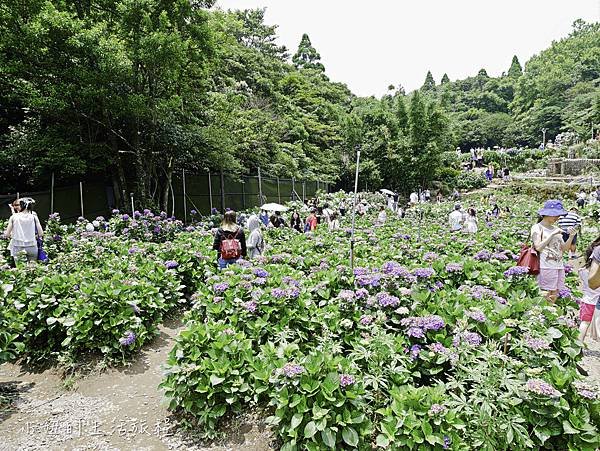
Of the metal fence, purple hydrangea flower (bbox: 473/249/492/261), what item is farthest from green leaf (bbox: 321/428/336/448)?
the metal fence

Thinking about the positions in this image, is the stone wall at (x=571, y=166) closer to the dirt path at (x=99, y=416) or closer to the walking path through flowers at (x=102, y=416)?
the walking path through flowers at (x=102, y=416)

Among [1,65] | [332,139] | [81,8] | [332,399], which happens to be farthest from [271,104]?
[332,399]

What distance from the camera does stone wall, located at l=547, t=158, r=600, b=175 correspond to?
29.6m

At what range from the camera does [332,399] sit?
234cm

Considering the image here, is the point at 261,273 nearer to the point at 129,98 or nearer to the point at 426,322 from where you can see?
the point at 426,322

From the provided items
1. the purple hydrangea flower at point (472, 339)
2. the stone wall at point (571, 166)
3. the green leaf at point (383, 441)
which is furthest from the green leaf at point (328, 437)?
the stone wall at point (571, 166)

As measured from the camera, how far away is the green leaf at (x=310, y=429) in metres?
2.28

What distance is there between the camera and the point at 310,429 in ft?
7.56

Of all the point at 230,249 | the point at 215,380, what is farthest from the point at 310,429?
the point at 230,249

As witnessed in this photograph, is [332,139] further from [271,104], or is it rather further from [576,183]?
[576,183]

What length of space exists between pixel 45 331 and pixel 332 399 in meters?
3.22

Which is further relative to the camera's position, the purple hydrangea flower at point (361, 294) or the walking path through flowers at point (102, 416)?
the purple hydrangea flower at point (361, 294)

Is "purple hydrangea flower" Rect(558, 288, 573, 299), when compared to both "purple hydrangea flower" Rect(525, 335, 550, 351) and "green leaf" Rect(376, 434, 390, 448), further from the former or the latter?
"green leaf" Rect(376, 434, 390, 448)

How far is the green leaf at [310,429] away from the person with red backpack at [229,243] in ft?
9.91
